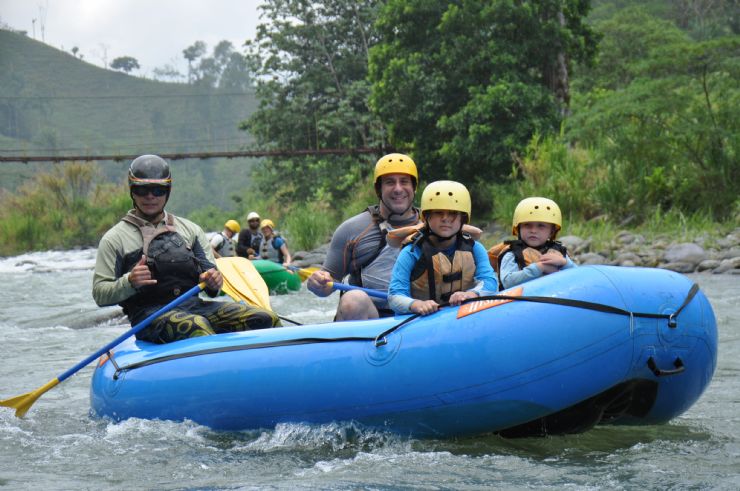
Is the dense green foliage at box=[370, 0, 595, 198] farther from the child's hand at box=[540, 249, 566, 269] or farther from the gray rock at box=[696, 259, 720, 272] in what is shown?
the child's hand at box=[540, 249, 566, 269]

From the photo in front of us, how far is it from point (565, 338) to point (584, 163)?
38.5ft

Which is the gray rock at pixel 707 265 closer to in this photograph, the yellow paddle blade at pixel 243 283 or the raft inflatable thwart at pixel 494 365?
the yellow paddle blade at pixel 243 283

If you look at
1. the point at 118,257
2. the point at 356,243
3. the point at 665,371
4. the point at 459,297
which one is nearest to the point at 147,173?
the point at 118,257

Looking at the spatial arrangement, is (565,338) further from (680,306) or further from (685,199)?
(685,199)

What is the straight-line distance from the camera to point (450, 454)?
3.79 meters

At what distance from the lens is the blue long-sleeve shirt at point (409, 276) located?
13.2ft

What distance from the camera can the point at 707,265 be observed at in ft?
36.6

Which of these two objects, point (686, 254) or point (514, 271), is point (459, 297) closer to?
point (514, 271)

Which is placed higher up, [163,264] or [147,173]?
[147,173]

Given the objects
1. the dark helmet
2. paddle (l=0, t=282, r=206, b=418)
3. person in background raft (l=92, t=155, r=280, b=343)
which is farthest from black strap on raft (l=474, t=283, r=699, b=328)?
the dark helmet

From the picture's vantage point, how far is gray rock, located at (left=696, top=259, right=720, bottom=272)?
11.1 meters

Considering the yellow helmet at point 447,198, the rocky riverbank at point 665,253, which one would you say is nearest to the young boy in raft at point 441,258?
the yellow helmet at point 447,198

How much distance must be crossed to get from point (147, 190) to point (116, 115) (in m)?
81.0

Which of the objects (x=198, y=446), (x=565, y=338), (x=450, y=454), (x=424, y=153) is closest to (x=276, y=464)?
(x=198, y=446)
